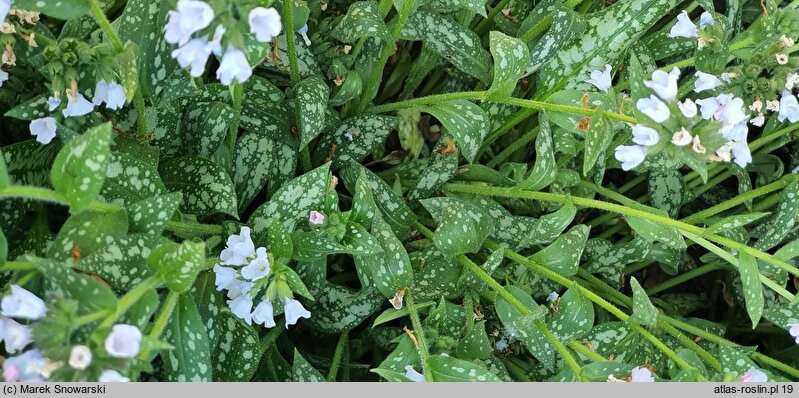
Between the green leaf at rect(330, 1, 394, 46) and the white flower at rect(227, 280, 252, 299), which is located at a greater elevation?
the green leaf at rect(330, 1, 394, 46)

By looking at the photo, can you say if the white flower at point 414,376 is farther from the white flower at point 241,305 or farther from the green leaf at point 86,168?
the green leaf at point 86,168

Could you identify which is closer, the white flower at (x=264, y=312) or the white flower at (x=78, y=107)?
the white flower at (x=78, y=107)

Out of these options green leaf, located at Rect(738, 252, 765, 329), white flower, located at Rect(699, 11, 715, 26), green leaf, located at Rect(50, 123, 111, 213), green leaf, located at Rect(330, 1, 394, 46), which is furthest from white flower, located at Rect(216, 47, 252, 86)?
green leaf, located at Rect(738, 252, 765, 329)

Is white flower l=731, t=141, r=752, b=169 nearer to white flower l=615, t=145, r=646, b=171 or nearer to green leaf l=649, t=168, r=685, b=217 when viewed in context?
→ white flower l=615, t=145, r=646, b=171

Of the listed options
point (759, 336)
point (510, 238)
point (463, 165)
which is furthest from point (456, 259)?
point (759, 336)

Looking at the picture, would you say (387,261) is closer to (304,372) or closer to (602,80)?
(304,372)

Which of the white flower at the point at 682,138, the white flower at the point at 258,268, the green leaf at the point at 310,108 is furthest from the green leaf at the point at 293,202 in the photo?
the white flower at the point at 682,138
